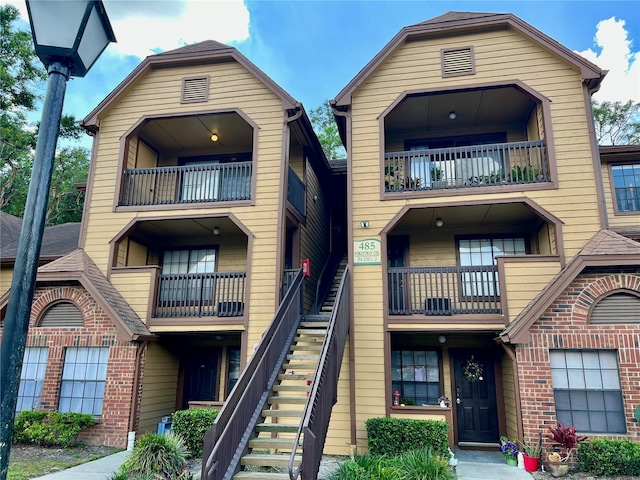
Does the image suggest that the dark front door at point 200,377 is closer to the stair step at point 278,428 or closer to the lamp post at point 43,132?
the stair step at point 278,428

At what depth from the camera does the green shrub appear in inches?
295

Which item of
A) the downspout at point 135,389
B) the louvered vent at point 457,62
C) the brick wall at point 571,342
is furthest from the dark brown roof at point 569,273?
the downspout at point 135,389

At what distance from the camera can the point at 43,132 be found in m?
2.60

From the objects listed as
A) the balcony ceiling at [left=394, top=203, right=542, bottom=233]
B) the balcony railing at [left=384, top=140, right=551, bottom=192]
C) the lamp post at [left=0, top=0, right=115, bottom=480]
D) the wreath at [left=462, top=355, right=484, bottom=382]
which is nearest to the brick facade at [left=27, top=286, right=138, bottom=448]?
the balcony railing at [left=384, top=140, right=551, bottom=192]

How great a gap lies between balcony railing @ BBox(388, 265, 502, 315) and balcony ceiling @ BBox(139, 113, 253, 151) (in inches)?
247

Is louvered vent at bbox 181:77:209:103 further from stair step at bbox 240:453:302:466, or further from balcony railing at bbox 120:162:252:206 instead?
stair step at bbox 240:453:302:466

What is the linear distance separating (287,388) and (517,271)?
565 centimetres

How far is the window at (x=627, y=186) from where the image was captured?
12320 mm

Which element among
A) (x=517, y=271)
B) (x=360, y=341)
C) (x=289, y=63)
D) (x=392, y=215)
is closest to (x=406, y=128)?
(x=392, y=215)

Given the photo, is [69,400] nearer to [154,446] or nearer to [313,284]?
[154,446]

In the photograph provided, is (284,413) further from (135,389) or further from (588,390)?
(588,390)

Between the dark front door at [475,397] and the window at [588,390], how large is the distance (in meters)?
2.39

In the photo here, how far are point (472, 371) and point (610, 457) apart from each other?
370 centimetres

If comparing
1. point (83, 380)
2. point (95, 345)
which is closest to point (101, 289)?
point (95, 345)
